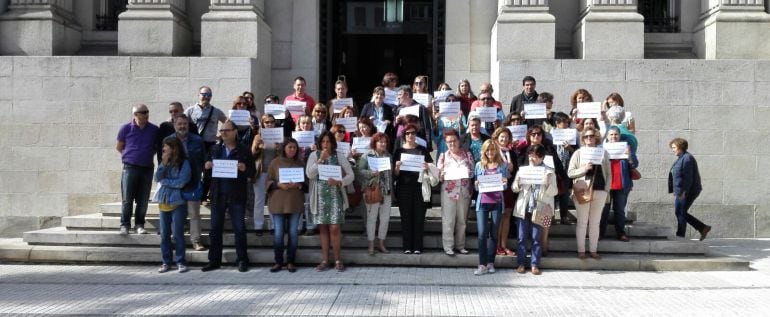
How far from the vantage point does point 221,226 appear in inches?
420

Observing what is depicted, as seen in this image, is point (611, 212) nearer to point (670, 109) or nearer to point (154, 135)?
point (670, 109)

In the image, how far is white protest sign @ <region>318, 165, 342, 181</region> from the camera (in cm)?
1048

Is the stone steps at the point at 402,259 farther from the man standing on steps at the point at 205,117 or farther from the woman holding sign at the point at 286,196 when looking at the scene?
the man standing on steps at the point at 205,117

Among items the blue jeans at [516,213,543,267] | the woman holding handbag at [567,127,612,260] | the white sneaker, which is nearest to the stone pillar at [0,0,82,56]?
the white sneaker

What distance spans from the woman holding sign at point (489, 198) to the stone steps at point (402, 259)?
0.44m

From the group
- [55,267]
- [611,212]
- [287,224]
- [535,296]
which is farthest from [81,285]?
[611,212]

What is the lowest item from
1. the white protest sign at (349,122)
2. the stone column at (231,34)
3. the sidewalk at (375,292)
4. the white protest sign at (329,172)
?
the sidewalk at (375,292)

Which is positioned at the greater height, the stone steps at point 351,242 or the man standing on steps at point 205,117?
the man standing on steps at point 205,117

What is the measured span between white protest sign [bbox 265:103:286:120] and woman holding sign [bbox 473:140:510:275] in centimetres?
351

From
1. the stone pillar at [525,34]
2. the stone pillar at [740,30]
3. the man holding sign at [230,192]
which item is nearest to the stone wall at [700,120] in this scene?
the stone pillar at [525,34]

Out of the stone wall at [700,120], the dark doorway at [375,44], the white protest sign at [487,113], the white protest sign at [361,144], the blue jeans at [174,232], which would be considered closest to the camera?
the blue jeans at [174,232]

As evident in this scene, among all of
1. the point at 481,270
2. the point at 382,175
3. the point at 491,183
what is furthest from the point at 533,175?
the point at 382,175

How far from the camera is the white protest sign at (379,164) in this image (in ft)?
35.4

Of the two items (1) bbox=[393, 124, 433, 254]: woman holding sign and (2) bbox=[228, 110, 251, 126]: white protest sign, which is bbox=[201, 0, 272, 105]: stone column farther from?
(1) bbox=[393, 124, 433, 254]: woman holding sign
